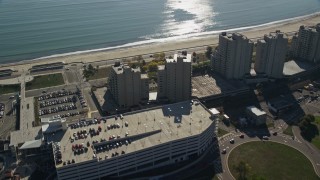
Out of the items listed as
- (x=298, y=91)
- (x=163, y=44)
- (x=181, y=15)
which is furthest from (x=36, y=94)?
(x=181, y=15)

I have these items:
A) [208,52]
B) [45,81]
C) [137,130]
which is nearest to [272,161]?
[137,130]

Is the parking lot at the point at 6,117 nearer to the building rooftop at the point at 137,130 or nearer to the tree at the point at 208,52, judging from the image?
the building rooftop at the point at 137,130

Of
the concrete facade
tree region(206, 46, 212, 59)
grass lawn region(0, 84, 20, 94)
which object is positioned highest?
the concrete facade

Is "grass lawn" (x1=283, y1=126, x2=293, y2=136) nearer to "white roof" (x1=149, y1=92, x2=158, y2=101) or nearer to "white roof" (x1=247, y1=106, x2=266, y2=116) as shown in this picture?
"white roof" (x1=247, y1=106, x2=266, y2=116)

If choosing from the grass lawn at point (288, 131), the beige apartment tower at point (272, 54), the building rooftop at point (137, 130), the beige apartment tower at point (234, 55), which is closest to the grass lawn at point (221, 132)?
the building rooftop at point (137, 130)

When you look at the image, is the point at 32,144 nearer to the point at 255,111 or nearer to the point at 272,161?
the point at 272,161

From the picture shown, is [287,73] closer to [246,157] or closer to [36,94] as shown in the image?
[246,157]

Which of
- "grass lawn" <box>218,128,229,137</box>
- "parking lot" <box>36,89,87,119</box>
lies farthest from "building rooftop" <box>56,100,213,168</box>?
"parking lot" <box>36,89,87,119</box>
